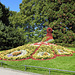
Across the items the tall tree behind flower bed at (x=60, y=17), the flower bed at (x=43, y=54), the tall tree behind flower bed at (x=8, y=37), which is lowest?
the flower bed at (x=43, y=54)

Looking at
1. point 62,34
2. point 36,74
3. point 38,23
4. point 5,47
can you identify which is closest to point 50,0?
point 38,23

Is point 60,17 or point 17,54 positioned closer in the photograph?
point 17,54

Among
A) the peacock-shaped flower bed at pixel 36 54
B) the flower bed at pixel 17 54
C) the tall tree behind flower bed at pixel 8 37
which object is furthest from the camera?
the tall tree behind flower bed at pixel 8 37

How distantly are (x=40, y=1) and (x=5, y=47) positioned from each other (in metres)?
17.9

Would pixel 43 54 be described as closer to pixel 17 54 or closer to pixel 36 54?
pixel 36 54

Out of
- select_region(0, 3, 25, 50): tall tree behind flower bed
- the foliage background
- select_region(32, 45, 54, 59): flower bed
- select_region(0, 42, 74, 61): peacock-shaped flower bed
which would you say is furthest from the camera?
the foliage background

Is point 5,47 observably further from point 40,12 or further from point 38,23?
point 40,12

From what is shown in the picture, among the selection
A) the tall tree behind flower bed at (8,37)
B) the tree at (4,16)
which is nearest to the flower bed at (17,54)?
the tall tree behind flower bed at (8,37)

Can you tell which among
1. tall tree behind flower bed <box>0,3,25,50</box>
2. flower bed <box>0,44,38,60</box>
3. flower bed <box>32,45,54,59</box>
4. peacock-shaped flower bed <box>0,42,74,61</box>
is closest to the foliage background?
tall tree behind flower bed <box>0,3,25,50</box>

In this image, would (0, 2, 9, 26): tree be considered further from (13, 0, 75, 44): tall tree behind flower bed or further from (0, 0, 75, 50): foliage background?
(13, 0, 75, 44): tall tree behind flower bed

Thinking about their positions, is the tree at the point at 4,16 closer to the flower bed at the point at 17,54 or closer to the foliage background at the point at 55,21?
the foliage background at the point at 55,21

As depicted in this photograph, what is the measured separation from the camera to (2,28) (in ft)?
69.3

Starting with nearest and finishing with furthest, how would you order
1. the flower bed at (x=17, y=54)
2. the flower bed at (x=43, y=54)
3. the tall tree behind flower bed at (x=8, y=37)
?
the flower bed at (x=43, y=54)
the flower bed at (x=17, y=54)
the tall tree behind flower bed at (x=8, y=37)

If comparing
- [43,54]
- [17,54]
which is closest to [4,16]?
[17,54]
